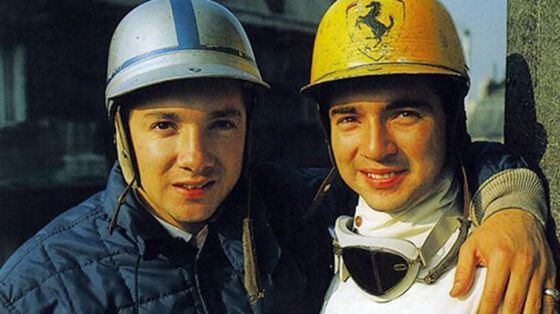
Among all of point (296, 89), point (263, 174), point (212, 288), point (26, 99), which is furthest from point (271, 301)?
point (296, 89)

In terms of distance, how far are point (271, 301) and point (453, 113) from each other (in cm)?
97

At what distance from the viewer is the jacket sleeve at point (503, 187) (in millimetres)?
2162

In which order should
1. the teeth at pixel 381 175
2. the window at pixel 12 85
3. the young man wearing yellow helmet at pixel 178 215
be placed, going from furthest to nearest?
the window at pixel 12 85
the young man wearing yellow helmet at pixel 178 215
the teeth at pixel 381 175

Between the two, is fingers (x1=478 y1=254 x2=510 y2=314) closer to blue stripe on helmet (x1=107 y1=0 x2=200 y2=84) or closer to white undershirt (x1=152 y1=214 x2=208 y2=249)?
white undershirt (x1=152 y1=214 x2=208 y2=249)

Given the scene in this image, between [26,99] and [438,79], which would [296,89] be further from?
[438,79]

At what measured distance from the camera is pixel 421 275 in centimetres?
218

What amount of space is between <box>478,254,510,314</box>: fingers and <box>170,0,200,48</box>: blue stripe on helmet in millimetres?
1437

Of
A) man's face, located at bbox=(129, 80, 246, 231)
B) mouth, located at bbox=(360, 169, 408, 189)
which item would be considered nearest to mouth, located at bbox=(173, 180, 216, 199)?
man's face, located at bbox=(129, 80, 246, 231)

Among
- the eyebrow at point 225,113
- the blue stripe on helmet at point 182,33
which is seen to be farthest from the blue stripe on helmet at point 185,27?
the eyebrow at point 225,113

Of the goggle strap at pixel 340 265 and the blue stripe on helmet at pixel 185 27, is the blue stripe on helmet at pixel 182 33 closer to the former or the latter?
the blue stripe on helmet at pixel 185 27

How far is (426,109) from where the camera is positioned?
2303 mm

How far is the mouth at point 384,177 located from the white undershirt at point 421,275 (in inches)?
4.9

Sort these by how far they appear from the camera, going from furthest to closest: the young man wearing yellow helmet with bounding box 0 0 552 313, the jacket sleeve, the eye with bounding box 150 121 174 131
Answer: the eye with bounding box 150 121 174 131 < the young man wearing yellow helmet with bounding box 0 0 552 313 < the jacket sleeve

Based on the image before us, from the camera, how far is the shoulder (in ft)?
7.63
